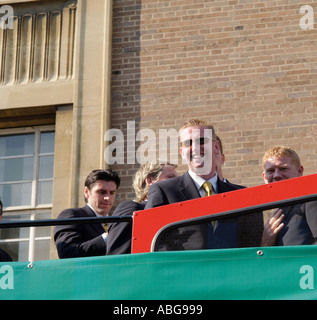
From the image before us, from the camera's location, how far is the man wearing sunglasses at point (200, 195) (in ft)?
16.7

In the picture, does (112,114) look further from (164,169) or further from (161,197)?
(161,197)

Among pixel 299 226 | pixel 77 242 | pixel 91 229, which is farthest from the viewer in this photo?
pixel 91 229

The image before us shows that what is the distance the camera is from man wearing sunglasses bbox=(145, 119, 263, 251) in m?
5.09

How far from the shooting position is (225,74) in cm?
1318

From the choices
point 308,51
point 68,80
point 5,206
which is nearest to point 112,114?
point 68,80

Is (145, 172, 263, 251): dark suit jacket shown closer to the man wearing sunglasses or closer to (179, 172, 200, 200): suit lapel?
the man wearing sunglasses

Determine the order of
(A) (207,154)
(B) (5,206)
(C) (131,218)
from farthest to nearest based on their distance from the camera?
(B) (5,206)
(A) (207,154)
(C) (131,218)

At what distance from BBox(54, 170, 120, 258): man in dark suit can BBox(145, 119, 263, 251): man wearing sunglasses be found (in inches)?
26.3

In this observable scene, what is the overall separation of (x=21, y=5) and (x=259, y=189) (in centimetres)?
1002

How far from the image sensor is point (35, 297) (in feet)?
17.5

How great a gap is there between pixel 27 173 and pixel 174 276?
902 centimetres

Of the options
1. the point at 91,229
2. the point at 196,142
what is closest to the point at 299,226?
the point at 196,142

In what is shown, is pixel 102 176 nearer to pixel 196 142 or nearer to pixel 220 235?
pixel 196 142

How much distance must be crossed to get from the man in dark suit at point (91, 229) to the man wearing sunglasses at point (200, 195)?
67cm
